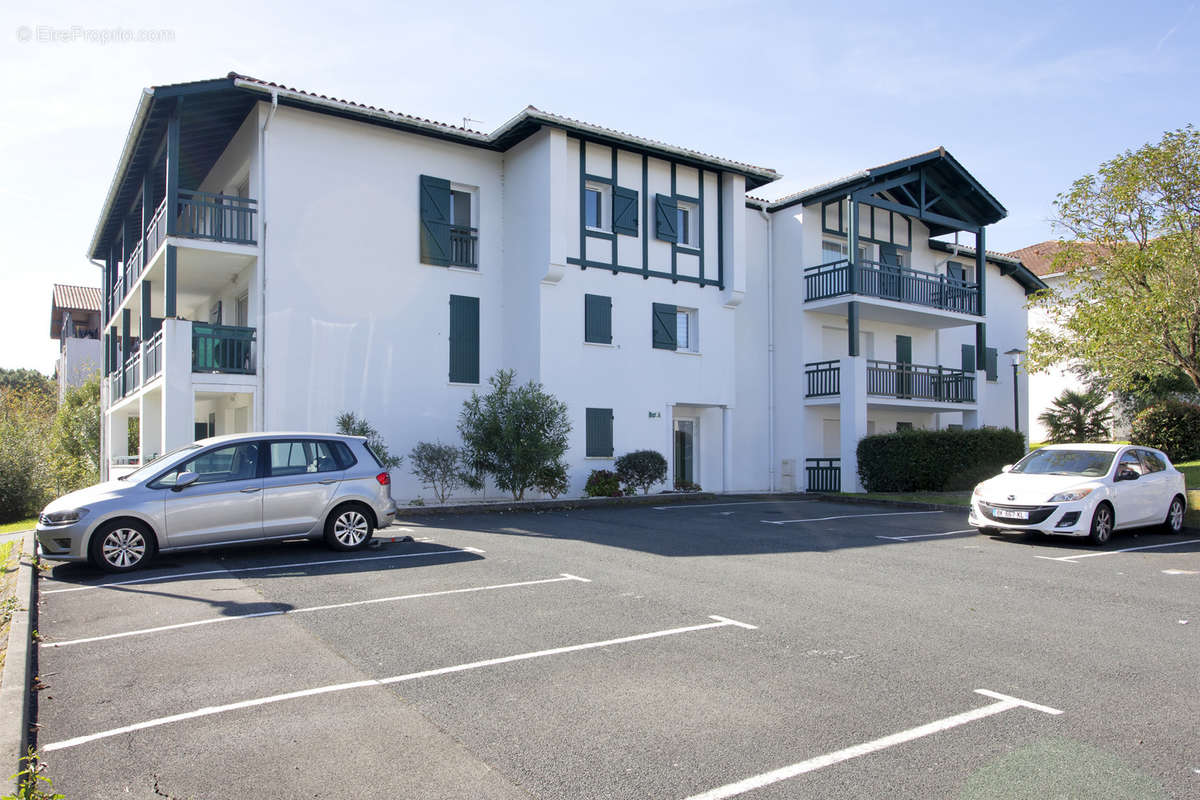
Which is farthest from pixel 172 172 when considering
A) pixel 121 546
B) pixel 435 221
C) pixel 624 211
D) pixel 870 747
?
pixel 870 747

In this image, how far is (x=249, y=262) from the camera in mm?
18719

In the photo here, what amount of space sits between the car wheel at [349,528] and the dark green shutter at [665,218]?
524 inches

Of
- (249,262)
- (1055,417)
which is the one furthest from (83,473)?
(1055,417)

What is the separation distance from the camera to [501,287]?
71.2 ft

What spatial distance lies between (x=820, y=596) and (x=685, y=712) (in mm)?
3849

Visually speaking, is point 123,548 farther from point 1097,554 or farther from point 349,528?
point 1097,554

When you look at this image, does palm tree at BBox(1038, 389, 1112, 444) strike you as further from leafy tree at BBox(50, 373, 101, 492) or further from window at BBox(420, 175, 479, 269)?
leafy tree at BBox(50, 373, 101, 492)

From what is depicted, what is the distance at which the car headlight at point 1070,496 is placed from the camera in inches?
492

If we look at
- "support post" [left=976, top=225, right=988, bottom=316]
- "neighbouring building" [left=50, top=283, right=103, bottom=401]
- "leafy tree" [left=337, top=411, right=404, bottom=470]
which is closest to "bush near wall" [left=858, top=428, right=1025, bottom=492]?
"support post" [left=976, top=225, right=988, bottom=316]

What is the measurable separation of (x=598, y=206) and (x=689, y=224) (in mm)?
3046

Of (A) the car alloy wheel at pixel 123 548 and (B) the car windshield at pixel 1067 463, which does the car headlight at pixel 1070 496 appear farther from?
(A) the car alloy wheel at pixel 123 548

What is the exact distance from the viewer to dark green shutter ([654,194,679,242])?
22.8m

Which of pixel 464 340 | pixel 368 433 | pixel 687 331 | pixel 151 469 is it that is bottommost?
pixel 151 469

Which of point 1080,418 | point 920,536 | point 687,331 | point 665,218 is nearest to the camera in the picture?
point 920,536
